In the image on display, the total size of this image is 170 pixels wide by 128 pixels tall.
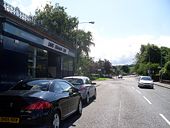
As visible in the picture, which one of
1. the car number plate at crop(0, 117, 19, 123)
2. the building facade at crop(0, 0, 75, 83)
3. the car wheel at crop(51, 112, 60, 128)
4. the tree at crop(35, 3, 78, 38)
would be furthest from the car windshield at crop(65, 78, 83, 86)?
the tree at crop(35, 3, 78, 38)

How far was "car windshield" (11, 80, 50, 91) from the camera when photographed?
854 cm

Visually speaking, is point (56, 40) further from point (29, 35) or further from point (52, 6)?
point (52, 6)

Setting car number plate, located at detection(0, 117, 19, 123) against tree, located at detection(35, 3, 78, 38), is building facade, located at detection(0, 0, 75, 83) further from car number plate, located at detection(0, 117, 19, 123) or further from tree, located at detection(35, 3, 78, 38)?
tree, located at detection(35, 3, 78, 38)

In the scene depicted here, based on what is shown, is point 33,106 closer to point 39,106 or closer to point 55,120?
point 39,106

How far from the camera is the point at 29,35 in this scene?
20.5m

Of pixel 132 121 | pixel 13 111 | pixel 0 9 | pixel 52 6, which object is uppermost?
pixel 52 6

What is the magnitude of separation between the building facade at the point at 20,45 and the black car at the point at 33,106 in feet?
28.0

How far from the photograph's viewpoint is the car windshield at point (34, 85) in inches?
336

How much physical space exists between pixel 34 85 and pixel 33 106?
1555 millimetres

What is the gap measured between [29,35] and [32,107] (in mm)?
13871

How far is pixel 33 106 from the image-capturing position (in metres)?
7.23

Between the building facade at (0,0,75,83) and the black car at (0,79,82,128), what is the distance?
852 centimetres

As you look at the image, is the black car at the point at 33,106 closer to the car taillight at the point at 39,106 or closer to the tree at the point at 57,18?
the car taillight at the point at 39,106

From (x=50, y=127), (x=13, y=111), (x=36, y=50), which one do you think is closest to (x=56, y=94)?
(x=50, y=127)
